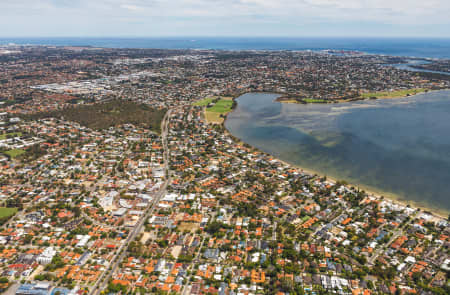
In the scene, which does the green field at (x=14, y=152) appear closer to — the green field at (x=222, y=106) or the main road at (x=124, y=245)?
the main road at (x=124, y=245)

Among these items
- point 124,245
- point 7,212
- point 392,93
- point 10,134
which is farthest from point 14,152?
point 392,93

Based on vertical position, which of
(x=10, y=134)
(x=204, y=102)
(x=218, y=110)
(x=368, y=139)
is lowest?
(x=10, y=134)

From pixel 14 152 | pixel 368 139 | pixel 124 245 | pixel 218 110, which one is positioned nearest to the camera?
→ pixel 124 245

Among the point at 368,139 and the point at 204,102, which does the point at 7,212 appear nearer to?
the point at 204,102

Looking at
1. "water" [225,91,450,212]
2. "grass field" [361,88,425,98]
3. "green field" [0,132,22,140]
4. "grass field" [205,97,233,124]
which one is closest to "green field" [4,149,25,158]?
"green field" [0,132,22,140]

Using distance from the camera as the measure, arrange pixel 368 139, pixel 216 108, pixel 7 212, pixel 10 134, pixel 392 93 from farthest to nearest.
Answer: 1. pixel 392 93
2. pixel 216 108
3. pixel 10 134
4. pixel 368 139
5. pixel 7 212

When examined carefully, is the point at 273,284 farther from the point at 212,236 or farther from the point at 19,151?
the point at 19,151

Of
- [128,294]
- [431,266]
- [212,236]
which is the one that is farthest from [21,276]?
[431,266]

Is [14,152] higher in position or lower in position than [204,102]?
lower

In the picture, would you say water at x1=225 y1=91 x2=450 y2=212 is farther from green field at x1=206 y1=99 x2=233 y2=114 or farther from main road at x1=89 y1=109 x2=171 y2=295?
main road at x1=89 y1=109 x2=171 y2=295
